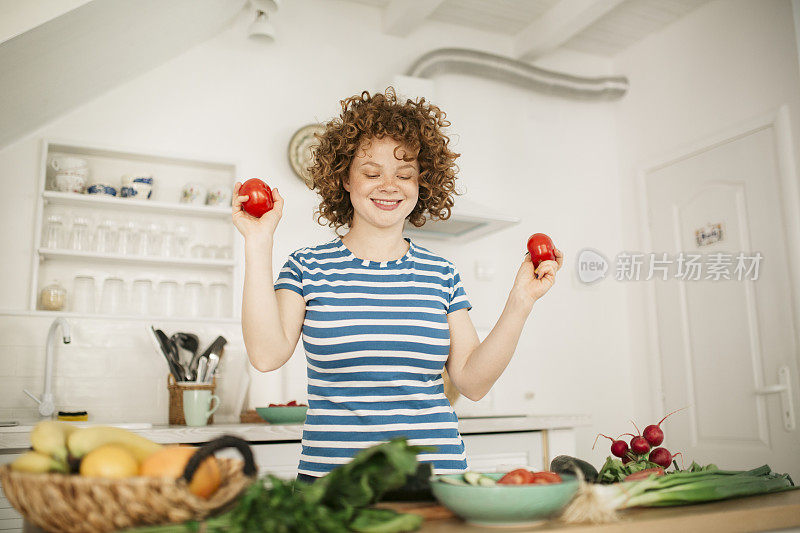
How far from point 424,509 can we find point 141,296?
8.08ft

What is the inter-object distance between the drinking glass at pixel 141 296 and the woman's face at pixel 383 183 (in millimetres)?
1962

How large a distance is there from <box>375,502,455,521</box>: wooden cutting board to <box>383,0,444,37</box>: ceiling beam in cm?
307

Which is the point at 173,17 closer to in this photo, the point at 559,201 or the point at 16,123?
the point at 16,123

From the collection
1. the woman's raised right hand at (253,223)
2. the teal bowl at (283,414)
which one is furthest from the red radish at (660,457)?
the teal bowl at (283,414)

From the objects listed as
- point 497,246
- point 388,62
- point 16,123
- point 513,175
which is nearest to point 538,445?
point 497,246

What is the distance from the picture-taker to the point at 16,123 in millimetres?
2803

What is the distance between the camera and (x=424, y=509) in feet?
3.06

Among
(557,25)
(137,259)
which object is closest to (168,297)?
(137,259)

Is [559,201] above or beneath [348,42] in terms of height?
beneath

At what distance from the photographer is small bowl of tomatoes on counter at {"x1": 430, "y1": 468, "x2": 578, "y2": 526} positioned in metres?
0.81

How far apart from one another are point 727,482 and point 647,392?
3121 millimetres

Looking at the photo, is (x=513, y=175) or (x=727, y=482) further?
(x=513, y=175)

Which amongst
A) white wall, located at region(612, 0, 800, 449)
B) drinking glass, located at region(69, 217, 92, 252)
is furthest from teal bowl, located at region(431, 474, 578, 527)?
white wall, located at region(612, 0, 800, 449)

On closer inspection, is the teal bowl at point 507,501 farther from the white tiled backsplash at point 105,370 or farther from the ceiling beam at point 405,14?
the ceiling beam at point 405,14
